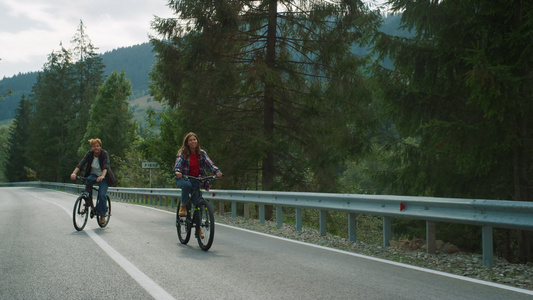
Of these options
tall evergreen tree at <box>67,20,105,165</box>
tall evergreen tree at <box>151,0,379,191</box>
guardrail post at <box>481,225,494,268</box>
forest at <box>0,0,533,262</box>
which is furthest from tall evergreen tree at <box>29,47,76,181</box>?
guardrail post at <box>481,225,494,268</box>

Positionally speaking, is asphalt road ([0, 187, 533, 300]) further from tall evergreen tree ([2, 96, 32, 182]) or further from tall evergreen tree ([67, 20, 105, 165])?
tall evergreen tree ([2, 96, 32, 182])

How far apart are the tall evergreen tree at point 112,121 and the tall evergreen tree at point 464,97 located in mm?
46669

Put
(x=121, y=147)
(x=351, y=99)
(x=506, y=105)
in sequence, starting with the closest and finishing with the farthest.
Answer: (x=506, y=105), (x=351, y=99), (x=121, y=147)

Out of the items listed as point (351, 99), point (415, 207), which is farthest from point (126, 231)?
point (351, 99)

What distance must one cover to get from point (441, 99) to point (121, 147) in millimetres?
50134

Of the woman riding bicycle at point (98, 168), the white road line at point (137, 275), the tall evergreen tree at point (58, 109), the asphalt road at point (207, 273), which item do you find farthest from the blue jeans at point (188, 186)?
the tall evergreen tree at point (58, 109)

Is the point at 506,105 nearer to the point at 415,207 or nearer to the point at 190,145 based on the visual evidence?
the point at 415,207

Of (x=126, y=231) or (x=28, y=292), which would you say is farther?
(x=126, y=231)

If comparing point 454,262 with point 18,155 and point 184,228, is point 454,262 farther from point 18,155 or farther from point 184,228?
point 18,155

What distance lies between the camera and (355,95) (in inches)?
656

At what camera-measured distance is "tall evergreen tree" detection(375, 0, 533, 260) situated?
778 centimetres

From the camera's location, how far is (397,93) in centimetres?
988

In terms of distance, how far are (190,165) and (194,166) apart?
0.23ft

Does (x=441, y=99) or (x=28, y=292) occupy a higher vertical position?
(x=441, y=99)
